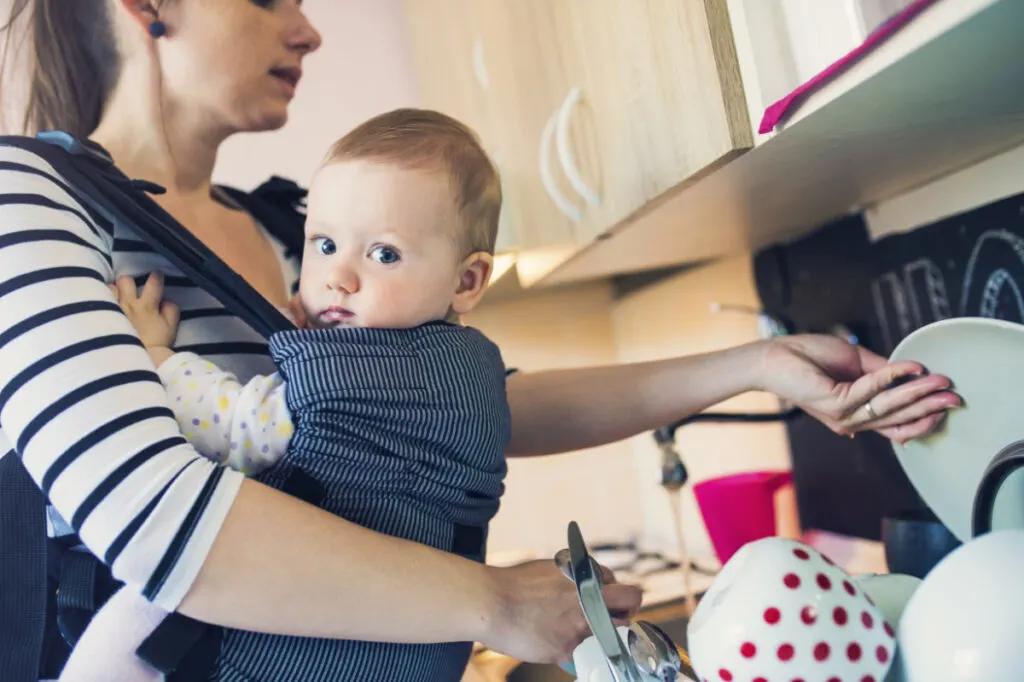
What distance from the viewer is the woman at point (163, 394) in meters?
0.51

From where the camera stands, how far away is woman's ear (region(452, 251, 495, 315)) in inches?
30.4

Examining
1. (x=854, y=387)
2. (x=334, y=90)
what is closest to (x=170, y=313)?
(x=854, y=387)

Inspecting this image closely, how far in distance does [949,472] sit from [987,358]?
5.3 inches

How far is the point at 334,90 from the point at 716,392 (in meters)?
1.38

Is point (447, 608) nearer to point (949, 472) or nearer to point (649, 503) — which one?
point (949, 472)

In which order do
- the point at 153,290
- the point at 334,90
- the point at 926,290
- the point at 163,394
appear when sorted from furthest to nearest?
the point at 334,90 < the point at 926,290 < the point at 153,290 < the point at 163,394

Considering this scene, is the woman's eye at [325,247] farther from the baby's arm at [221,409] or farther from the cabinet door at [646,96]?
the cabinet door at [646,96]

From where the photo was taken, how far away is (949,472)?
0.73 meters

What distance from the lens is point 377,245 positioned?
27.2 inches

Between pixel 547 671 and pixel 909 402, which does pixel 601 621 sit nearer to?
pixel 909 402

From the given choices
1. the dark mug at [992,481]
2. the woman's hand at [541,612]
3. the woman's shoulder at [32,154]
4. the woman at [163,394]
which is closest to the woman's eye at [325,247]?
the woman at [163,394]

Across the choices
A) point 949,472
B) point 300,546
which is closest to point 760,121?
point 949,472

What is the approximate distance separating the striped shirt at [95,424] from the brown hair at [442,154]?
256mm

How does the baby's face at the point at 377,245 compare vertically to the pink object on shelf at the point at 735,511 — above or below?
above
